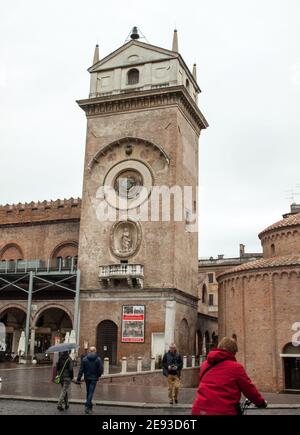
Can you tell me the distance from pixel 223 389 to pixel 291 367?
1023 inches

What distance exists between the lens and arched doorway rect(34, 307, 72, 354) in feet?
136

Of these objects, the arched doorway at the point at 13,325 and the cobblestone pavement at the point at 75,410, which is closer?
the cobblestone pavement at the point at 75,410

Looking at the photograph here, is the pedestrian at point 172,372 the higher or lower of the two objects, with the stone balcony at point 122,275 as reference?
lower

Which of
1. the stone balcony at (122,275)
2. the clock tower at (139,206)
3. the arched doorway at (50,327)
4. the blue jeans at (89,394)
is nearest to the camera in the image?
the blue jeans at (89,394)

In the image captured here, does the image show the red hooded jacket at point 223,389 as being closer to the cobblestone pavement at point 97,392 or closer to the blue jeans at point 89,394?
the blue jeans at point 89,394

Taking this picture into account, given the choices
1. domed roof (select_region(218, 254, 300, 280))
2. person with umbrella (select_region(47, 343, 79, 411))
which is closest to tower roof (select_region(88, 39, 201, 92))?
domed roof (select_region(218, 254, 300, 280))

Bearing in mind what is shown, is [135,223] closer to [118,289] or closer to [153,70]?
[118,289]

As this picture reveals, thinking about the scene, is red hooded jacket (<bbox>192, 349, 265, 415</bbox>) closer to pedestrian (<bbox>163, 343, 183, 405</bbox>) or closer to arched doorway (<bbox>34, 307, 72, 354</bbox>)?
pedestrian (<bbox>163, 343, 183, 405</bbox>)

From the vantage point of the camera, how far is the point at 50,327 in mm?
41812

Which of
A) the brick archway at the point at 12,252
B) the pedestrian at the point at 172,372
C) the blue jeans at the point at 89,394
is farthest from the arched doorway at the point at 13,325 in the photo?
the blue jeans at the point at 89,394

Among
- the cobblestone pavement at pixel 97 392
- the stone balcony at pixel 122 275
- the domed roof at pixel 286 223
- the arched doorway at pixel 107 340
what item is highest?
the domed roof at pixel 286 223

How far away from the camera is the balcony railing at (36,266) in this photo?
38.9 metres

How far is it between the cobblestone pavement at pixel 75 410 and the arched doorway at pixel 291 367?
14152 mm
